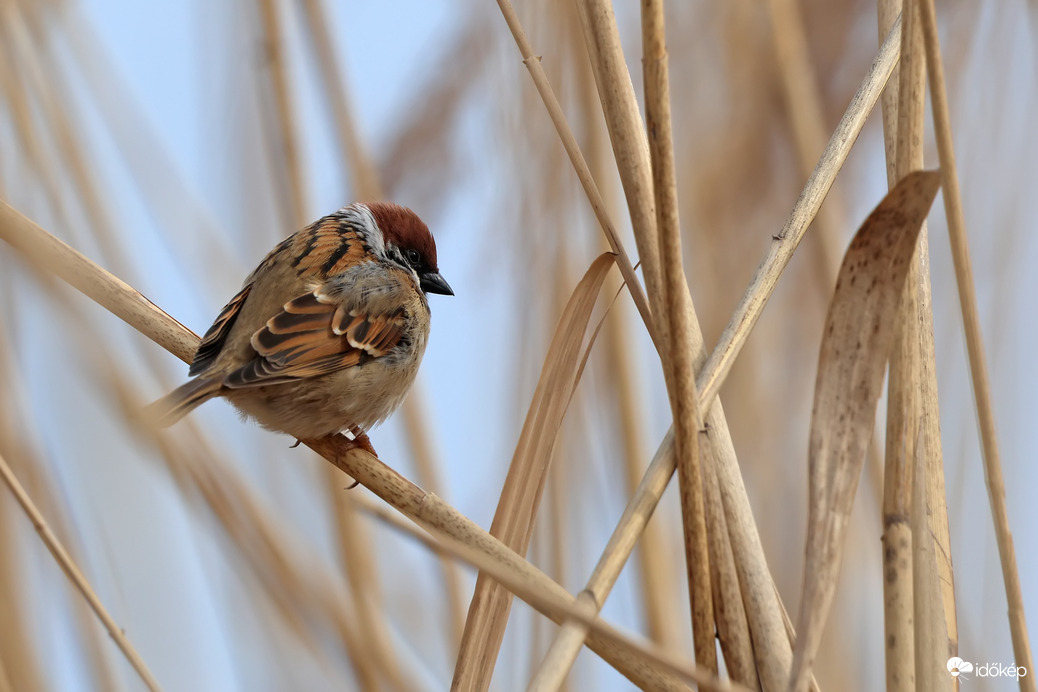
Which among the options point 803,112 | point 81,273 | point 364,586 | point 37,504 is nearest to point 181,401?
point 81,273

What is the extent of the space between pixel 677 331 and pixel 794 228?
1.17ft

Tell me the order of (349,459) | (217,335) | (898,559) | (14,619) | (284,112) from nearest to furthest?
(898,559), (349,459), (14,619), (217,335), (284,112)

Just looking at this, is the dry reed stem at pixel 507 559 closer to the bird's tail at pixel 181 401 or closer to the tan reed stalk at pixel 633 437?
the bird's tail at pixel 181 401

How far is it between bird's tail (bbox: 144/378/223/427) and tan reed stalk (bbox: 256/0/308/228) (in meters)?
0.60

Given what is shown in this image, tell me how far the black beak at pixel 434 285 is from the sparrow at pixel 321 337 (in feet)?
0.21

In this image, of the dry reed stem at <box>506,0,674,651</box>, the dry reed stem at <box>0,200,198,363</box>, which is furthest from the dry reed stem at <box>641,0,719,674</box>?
the dry reed stem at <box>0,200,198,363</box>

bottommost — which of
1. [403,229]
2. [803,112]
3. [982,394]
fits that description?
[982,394]

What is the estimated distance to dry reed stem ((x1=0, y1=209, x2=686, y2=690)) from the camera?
1218 millimetres

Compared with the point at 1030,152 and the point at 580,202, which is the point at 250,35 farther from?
the point at 1030,152

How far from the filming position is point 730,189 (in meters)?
2.43

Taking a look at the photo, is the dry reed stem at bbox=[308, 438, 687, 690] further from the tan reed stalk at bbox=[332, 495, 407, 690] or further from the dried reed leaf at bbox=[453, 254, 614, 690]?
the tan reed stalk at bbox=[332, 495, 407, 690]

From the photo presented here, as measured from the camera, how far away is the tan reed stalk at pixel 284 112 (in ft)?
6.93

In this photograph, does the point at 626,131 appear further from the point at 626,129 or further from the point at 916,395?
the point at 916,395

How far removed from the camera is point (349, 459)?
1740 millimetres
